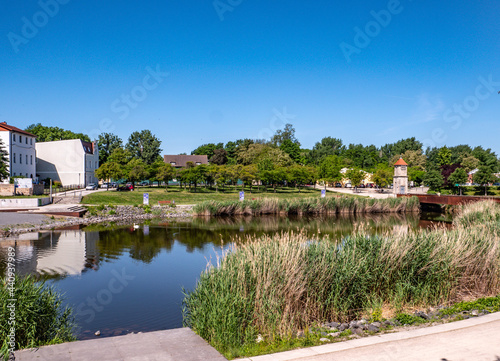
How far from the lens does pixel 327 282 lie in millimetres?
9047

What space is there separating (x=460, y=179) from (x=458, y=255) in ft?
196

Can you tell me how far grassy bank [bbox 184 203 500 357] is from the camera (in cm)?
762

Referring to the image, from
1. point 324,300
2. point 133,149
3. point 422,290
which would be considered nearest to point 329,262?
point 324,300

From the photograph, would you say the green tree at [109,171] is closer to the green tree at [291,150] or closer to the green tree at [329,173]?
the green tree at [329,173]

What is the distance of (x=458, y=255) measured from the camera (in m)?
10.3

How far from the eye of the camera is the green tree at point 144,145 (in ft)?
301

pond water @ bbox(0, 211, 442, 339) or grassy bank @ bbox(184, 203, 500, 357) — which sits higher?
grassy bank @ bbox(184, 203, 500, 357)

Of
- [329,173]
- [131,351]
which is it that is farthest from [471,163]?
[131,351]

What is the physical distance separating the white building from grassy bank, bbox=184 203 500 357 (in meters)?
53.0

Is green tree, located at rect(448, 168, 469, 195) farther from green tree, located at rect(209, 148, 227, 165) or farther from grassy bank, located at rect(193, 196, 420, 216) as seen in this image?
green tree, located at rect(209, 148, 227, 165)

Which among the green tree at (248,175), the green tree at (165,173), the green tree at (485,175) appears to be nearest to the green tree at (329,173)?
the green tree at (248,175)

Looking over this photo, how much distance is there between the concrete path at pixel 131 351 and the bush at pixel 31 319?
541 mm

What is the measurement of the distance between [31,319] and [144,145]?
89.3 m

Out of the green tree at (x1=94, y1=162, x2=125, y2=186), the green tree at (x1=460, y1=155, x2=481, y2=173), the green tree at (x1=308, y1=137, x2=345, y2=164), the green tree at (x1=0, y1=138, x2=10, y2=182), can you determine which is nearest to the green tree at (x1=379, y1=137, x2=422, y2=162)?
the green tree at (x1=308, y1=137, x2=345, y2=164)
